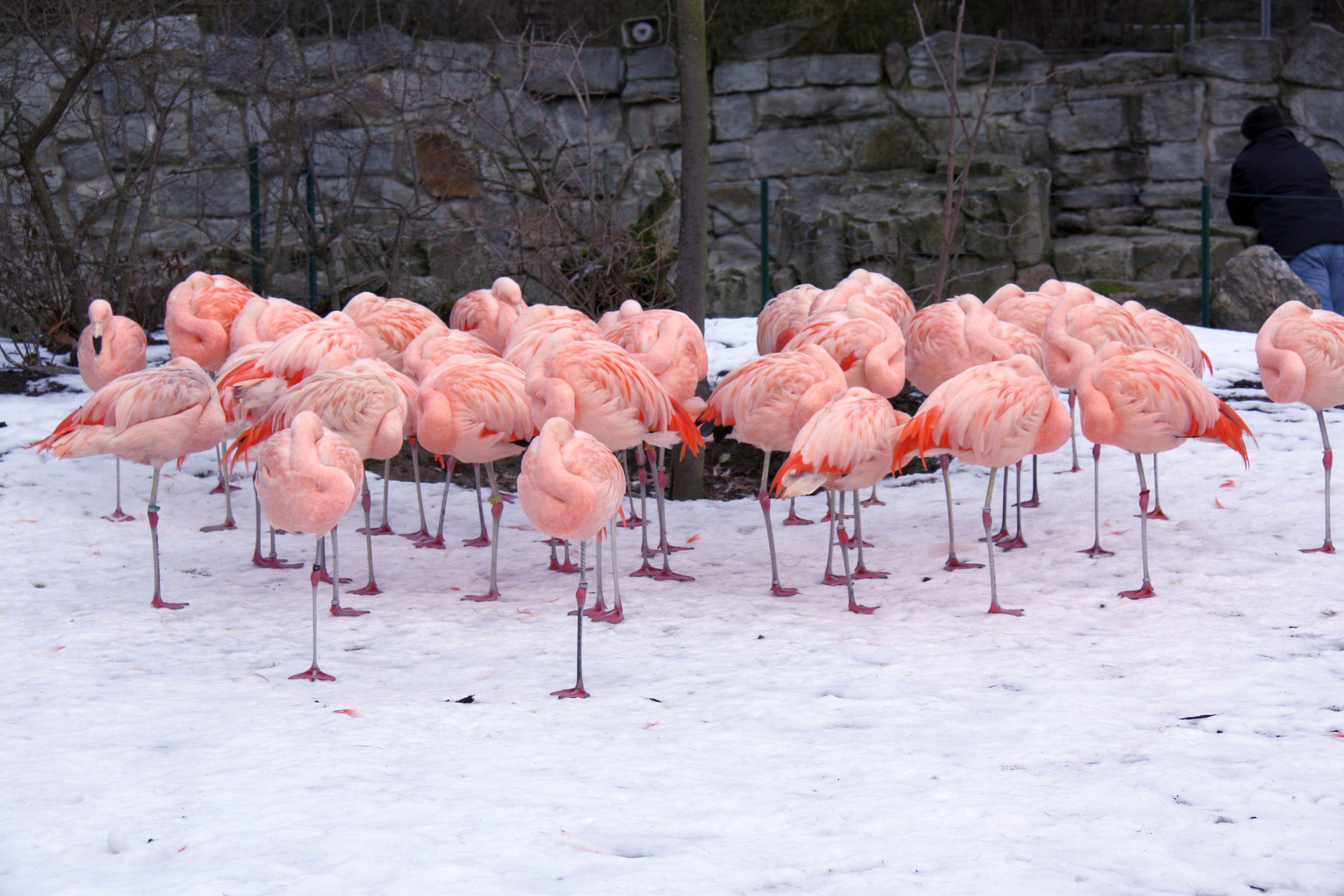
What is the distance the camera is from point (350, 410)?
4.62m

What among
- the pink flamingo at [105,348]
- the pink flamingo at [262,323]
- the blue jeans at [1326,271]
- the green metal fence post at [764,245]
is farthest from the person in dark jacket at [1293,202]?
the pink flamingo at [105,348]

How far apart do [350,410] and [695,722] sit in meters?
2.04

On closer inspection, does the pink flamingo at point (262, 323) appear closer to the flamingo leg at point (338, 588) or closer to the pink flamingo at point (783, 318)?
the flamingo leg at point (338, 588)

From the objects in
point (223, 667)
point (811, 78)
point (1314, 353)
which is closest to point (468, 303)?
point (223, 667)

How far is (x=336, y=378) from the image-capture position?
4.67 m

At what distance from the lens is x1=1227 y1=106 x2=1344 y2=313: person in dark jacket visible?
380 inches

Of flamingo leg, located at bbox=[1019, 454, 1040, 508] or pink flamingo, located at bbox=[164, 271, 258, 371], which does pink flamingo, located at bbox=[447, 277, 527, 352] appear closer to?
pink flamingo, located at bbox=[164, 271, 258, 371]

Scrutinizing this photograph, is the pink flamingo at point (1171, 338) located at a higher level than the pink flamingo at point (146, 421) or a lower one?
higher

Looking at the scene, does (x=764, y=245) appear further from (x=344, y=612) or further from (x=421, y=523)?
(x=344, y=612)

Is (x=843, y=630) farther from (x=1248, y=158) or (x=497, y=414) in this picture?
(x=1248, y=158)

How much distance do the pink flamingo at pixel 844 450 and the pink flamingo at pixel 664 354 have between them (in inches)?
37.1

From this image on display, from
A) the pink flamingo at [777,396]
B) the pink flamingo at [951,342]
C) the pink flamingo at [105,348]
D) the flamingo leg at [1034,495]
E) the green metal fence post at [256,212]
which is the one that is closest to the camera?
the pink flamingo at [777,396]

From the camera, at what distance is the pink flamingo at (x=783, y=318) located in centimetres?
656

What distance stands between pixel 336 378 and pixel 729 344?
440cm
